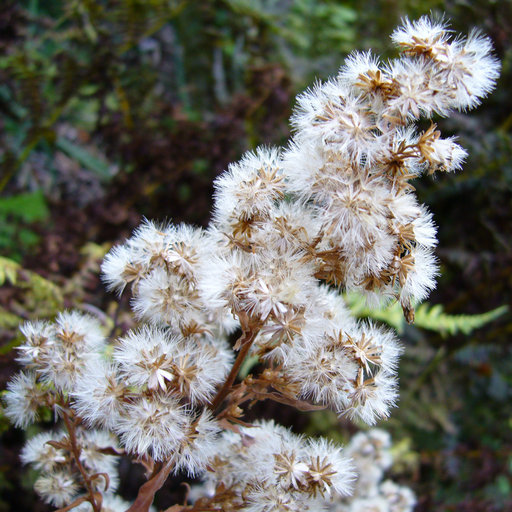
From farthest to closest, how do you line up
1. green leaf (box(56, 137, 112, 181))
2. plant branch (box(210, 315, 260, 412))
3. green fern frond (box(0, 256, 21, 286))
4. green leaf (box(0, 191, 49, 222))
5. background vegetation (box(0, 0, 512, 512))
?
green leaf (box(56, 137, 112, 181))
green leaf (box(0, 191, 49, 222))
background vegetation (box(0, 0, 512, 512))
green fern frond (box(0, 256, 21, 286))
plant branch (box(210, 315, 260, 412))

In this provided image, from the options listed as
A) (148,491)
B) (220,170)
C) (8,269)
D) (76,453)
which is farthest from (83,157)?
(148,491)

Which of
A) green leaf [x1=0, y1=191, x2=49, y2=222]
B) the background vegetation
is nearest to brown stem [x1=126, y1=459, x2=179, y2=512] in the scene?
the background vegetation

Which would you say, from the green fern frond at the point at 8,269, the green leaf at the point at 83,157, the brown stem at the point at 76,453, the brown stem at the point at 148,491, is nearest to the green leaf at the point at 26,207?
the green leaf at the point at 83,157

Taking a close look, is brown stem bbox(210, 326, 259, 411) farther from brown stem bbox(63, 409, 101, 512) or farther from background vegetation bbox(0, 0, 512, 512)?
background vegetation bbox(0, 0, 512, 512)

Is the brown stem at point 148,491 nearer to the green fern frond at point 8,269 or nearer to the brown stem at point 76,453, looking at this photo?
the brown stem at point 76,453

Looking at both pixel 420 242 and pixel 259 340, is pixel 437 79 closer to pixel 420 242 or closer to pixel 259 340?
pixel 420 242

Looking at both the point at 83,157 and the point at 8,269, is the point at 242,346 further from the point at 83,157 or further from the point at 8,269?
the point at 83,157
